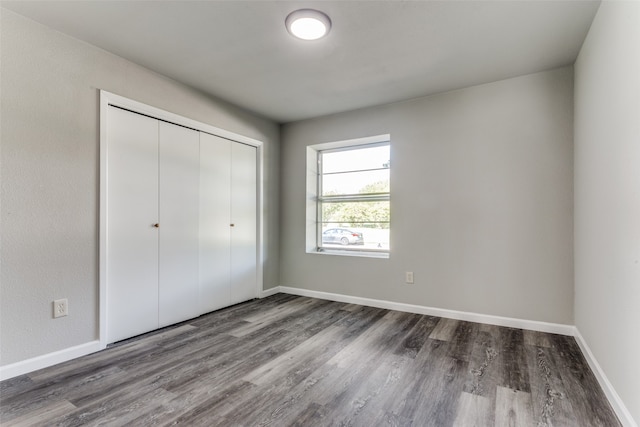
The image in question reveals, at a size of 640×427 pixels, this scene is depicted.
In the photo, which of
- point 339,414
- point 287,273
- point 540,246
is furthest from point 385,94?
point 339,414

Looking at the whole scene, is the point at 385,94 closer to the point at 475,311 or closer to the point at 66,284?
the point at 475,311

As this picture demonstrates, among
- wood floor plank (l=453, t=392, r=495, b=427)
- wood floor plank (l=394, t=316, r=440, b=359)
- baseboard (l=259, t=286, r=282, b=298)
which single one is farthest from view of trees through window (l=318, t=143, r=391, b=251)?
wood floor plank (l=453, t=392, r=495, b=427)

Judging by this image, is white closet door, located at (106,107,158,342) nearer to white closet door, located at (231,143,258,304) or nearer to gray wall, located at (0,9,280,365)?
gray wall, located at (0,9,280,365)

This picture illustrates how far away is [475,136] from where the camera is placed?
3.08 meters

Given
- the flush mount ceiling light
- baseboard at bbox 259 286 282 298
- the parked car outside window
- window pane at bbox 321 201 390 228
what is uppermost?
the flush mount ceiling light

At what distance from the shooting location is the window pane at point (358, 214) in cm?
378

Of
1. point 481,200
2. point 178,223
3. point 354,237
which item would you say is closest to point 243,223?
point 178,223

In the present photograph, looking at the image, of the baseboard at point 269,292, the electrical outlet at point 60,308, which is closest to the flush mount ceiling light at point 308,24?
the electrical outlet at point 60,308

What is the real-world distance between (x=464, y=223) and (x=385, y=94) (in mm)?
1590

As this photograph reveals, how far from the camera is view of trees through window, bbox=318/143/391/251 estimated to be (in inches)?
149

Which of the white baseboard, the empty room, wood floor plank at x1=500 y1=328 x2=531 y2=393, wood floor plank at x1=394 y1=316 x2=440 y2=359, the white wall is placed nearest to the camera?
the white wall

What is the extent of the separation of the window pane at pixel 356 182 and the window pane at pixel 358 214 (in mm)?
163

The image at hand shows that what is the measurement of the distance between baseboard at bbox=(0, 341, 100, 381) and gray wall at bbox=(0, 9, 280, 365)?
1.4 inches

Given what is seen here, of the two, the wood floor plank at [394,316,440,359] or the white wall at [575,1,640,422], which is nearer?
the white wall at [575,1,640,422]
